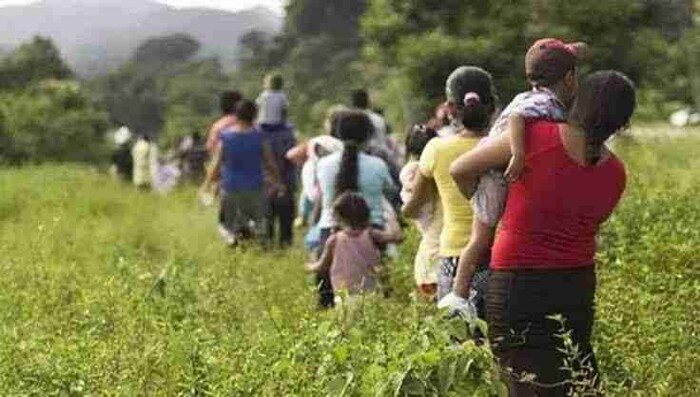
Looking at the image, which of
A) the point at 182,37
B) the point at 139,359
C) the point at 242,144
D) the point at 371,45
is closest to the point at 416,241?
the point at 242,144

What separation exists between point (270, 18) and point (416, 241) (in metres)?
28.4

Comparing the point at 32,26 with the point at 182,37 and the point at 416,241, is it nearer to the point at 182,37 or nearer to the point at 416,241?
the point at 182,37

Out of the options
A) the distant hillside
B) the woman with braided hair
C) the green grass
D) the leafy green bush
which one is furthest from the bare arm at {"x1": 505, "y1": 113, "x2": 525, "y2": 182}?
the distant hillside

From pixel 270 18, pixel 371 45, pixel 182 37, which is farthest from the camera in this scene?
pixel 182 37

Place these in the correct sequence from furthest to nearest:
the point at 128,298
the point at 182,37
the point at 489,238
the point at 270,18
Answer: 1. the point at 182,37
2. the point at 270,18
3. the point at 128,298
4. the point at 489,238

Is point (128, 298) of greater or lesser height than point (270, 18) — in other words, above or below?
above

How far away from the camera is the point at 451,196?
5.20 metres

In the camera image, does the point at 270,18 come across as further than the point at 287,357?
Yes

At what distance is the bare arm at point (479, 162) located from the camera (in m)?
4.30

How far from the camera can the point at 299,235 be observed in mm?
11258

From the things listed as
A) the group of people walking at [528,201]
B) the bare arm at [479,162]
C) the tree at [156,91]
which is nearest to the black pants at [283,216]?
the group of people walking at [528,201]

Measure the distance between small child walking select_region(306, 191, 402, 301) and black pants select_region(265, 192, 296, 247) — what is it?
3.49 meters

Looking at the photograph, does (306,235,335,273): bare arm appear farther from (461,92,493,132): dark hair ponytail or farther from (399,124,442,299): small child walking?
(461,92,493,132): dark hair ponytail

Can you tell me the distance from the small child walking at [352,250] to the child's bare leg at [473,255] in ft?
6.77
